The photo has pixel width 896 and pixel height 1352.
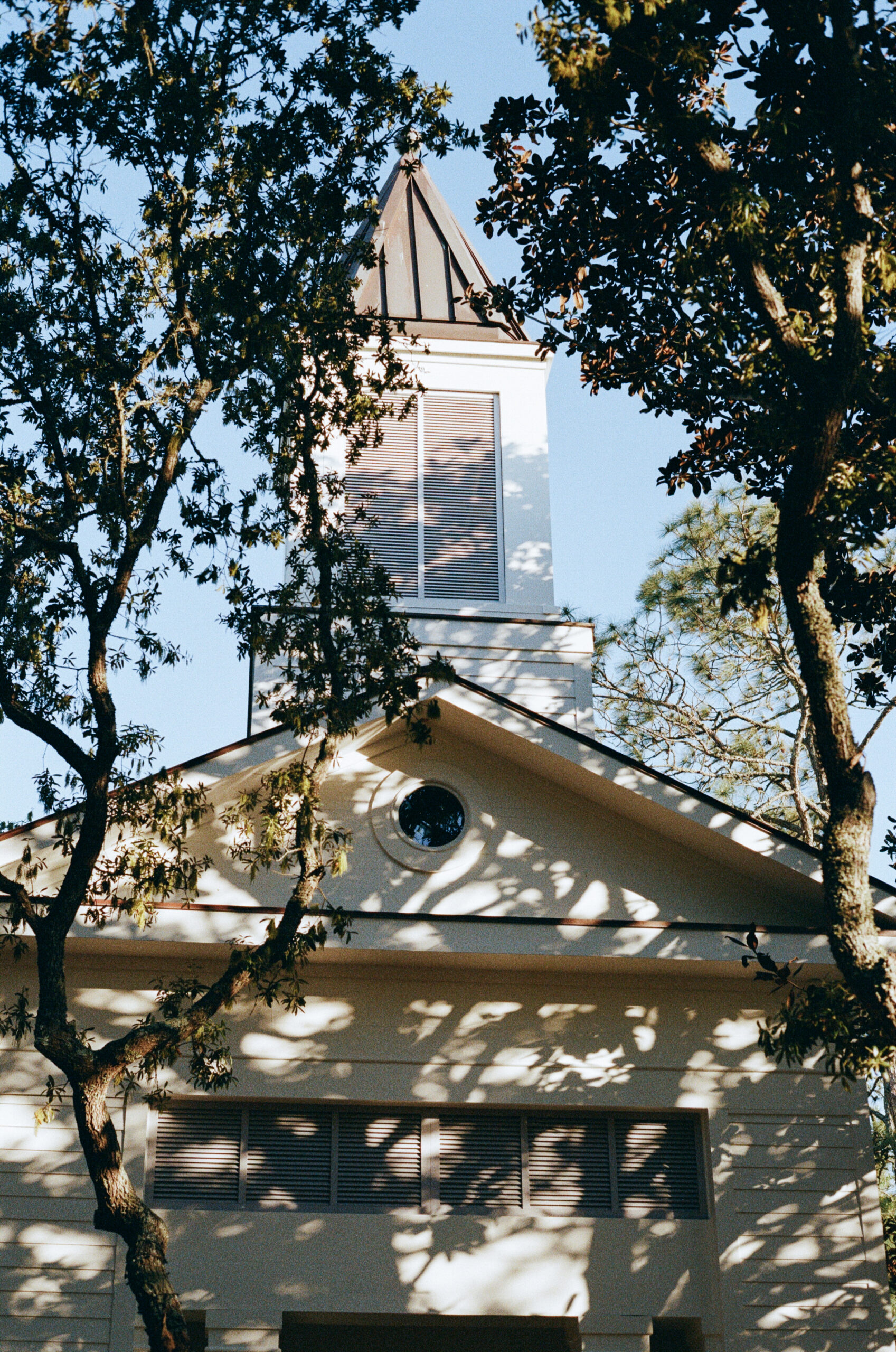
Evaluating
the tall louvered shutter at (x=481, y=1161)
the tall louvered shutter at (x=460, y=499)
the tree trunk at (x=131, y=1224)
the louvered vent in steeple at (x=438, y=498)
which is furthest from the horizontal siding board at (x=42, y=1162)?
the tall louvered shutter at (x=460, y=499)

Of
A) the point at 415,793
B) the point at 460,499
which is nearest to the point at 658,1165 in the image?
the point at 415,793

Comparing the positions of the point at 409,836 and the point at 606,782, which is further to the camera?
the point at 409,836

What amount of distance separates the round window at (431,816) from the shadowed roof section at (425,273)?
24.2 ft

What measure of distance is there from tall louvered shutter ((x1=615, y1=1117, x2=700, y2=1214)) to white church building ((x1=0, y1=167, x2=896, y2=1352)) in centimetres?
2

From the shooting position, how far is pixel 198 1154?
1091 centimetres

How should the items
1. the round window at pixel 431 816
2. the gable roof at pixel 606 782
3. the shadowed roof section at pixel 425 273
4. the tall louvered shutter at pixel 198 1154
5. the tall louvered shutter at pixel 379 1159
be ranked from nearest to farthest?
1. the tall louvered shutter at pixel 198 1154
2. the tall louvered shutter at pixel 379 1159
3. the gable roof at pixel 606 782
4. the round window at pixel 431 816
5. the shadowed roof section at pixel 425 273

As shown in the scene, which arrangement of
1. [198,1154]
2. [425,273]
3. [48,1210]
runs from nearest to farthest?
[48,1210], [198,1154], [425,273]

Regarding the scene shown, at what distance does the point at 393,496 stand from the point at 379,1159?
830 cm

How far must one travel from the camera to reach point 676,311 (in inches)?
434

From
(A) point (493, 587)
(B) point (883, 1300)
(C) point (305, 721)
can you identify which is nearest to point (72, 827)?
(C) point (305, 721)

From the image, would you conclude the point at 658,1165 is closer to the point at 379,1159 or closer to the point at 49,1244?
the point at 379,1159

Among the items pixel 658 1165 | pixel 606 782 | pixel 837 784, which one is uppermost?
pixel 606 782

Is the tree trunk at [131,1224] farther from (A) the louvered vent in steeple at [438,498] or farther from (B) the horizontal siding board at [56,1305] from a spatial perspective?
(A) the louvered vent in steeple at [438,498]

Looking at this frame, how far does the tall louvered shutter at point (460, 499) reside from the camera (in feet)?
53.6
